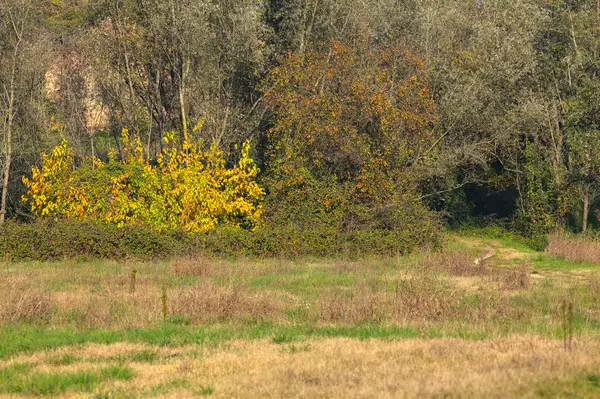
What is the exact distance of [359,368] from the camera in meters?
11.6

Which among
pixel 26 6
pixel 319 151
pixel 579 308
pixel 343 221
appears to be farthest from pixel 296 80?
pixel 579 308

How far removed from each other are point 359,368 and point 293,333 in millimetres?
3252

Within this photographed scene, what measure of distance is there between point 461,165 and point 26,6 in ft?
72.4

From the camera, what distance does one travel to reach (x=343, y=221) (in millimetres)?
30875

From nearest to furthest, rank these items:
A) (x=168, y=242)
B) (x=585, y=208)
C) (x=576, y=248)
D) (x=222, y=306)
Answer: (x=222, y=306) → (x=168, y=242) → (x=576, y=248) → (x=585, y=208)

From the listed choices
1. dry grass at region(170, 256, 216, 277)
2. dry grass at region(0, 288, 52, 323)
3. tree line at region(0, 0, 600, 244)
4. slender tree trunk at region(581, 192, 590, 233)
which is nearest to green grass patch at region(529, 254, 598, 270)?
tree line at region(0, 0, 600, 244)

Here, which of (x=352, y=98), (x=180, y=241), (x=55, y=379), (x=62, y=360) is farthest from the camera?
(x=352, y=98)

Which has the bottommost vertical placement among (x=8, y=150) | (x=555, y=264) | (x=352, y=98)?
(x=555, y=264)

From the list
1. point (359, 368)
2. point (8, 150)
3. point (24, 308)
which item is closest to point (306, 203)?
point (8, 150)

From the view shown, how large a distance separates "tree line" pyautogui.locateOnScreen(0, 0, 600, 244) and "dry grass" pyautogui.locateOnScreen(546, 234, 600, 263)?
13.5ft

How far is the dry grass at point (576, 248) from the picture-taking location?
28.0 metres

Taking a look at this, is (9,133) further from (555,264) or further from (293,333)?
(293,333)

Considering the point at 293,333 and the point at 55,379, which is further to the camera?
the point at 293,333

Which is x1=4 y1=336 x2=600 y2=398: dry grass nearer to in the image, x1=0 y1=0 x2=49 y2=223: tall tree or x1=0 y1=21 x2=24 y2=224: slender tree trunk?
x1=0 y1=21 x2=24 y2=224: slender tree trunk
